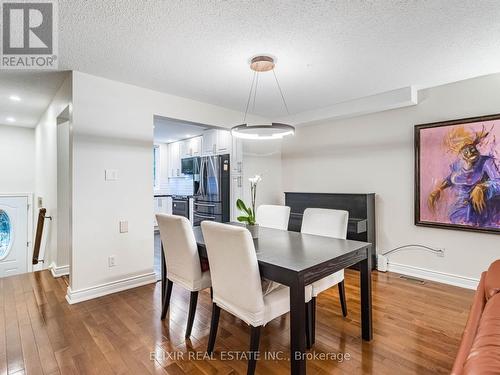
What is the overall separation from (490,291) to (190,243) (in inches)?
72.6

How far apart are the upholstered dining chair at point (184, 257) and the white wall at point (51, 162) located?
6.25 feet

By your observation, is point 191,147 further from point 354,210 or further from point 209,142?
point 354,210

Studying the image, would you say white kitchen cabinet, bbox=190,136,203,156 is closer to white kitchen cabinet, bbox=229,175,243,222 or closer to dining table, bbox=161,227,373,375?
white kitchen cabinet, bbox=229,175,243,222

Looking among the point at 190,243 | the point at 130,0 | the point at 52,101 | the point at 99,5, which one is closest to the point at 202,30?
the point at 130,0

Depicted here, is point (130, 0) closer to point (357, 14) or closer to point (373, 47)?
point (357, 14)

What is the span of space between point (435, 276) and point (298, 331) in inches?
105

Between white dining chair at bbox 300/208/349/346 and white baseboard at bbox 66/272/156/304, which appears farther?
white baseboard at bbox 66/272/156/304

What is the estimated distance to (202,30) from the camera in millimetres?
2018

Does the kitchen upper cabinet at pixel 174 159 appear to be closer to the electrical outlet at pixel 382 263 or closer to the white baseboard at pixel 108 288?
the white baseboard at pixel 108 288

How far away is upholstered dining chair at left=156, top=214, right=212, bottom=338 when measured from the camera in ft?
6.66

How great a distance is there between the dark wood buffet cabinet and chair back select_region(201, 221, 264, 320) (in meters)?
2.22

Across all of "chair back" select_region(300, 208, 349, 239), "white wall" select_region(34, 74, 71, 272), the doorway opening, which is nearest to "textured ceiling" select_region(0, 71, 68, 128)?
"white wall" select_region(34, 74, 71, 272)

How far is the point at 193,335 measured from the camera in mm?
2113

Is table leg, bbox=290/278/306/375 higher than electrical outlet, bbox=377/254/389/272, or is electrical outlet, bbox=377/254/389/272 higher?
table leg, bbox=290/278/306/375
